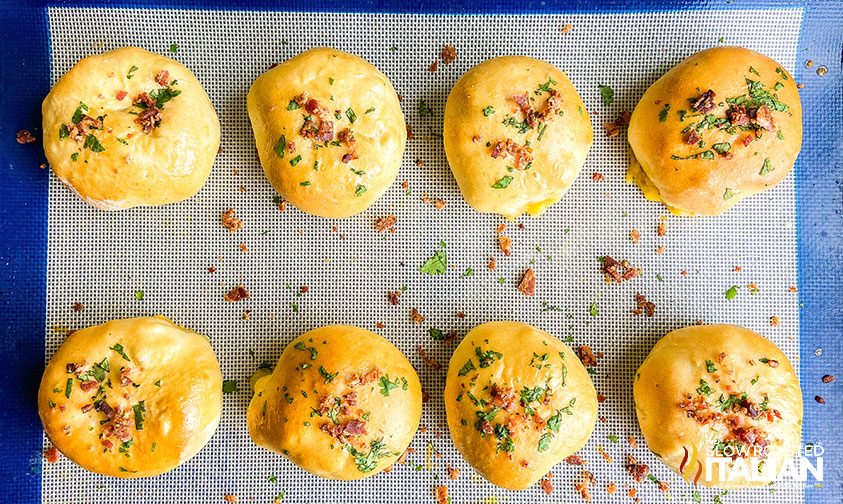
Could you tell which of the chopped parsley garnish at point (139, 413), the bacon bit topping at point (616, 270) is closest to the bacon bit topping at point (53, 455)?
the chopped parsley garnish at point (139, 413)

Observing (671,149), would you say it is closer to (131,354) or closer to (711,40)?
(711,40)

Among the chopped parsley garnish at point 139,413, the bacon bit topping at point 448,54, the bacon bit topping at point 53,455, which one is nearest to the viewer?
the chopped parsley garnish at point 139,413

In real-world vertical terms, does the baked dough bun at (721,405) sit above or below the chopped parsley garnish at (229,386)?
above

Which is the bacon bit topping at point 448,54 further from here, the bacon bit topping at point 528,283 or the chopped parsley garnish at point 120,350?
the chopped parsley garnish at point 120,350

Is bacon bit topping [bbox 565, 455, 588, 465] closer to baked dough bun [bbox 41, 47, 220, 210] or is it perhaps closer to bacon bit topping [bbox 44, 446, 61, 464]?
baked dough bun [bbox 41, 47, 220, 210]

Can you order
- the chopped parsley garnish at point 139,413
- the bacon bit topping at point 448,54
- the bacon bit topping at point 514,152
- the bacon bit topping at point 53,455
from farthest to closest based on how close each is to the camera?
the bacon bit topping at point 448,54
the bacon bit topping at point 53,455
the bacon bit topping at point 514,152
the chopped parsley garnish at point 139,413

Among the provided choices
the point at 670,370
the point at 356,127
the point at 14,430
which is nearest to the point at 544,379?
the point at 670,370
